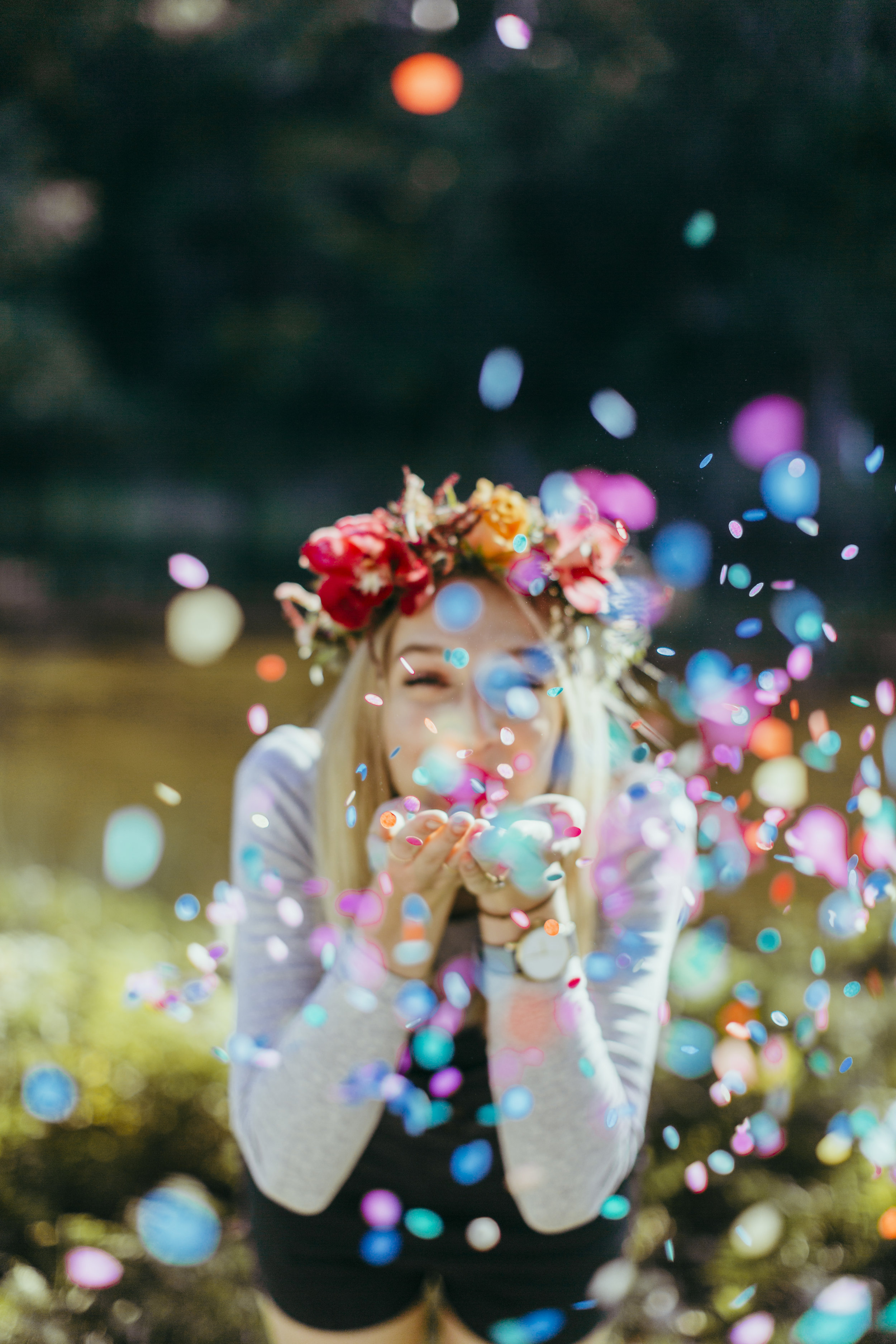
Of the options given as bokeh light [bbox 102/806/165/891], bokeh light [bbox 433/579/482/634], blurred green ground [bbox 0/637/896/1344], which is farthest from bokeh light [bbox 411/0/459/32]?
bokeh light [bbox 102/806/165/891]

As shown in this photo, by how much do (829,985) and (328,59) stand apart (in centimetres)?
720

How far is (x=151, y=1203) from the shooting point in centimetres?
181

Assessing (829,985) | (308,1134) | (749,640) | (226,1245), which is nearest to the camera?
(308,1134)

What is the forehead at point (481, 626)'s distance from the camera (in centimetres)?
94

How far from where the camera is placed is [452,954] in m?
1.00

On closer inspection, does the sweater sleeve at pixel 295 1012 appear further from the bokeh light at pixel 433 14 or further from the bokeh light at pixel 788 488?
the bokeh light at pixel 433 14

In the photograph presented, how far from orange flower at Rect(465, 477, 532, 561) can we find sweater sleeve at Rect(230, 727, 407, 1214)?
32cm

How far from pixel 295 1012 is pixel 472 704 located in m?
0.37

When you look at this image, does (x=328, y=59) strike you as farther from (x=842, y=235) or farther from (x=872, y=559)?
(x=872, y=559)

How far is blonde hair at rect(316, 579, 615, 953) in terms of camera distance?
0.98m

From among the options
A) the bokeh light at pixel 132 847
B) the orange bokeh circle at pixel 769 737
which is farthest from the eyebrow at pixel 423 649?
the bokeh light at pixel 132 847

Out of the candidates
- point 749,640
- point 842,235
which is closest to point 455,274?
point 842,235

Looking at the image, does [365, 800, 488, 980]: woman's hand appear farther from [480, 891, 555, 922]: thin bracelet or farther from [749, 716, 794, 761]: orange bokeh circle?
[749, 716, 794, 761]: orange bokeh circle

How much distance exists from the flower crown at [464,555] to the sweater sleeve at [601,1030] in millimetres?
226
